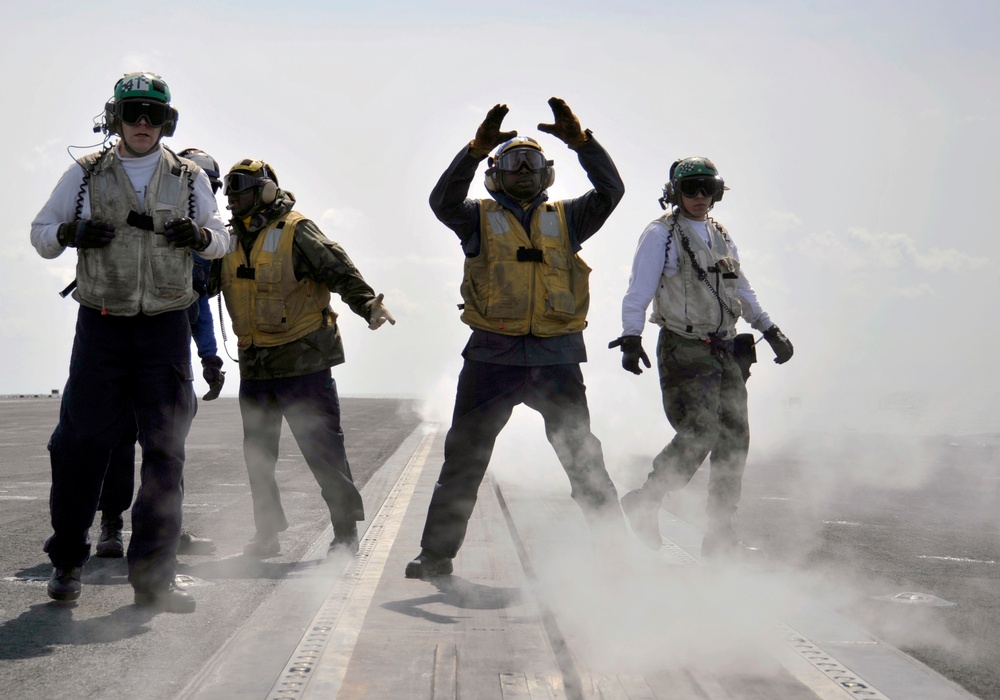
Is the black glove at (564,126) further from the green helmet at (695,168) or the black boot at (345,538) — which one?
the black boot at (345,538)

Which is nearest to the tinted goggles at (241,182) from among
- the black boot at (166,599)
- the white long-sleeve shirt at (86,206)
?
the white long-sleeve shirt at (86,206)

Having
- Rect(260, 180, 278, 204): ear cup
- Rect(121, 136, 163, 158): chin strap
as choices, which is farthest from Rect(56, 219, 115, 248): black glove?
Rect(260, 180, 278, 204): ear cup

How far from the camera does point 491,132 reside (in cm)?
502

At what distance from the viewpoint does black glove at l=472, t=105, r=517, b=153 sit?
16.4 feet

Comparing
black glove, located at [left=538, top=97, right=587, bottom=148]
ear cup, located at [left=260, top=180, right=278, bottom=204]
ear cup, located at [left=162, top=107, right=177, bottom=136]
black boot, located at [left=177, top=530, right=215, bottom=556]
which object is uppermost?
black glove, located at [left=538, top=97, right=587, bottom=148]

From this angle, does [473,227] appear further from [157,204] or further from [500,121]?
[157,204]

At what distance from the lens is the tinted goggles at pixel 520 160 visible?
525 centimetres

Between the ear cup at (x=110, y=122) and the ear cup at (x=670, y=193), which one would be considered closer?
the ear cup at (x=110, y=122)

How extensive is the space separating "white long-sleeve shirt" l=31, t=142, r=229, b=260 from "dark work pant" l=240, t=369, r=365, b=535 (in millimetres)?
1245

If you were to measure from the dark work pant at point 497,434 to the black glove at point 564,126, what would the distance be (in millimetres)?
1018

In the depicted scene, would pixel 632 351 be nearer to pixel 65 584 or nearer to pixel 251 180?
pixel 251 180

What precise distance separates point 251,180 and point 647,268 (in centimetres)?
206

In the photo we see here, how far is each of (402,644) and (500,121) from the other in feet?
7.47

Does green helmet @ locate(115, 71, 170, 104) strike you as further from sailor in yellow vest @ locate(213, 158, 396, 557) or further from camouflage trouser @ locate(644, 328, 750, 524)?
camouflage trouser @ locate(644, 328, 750, 524)
